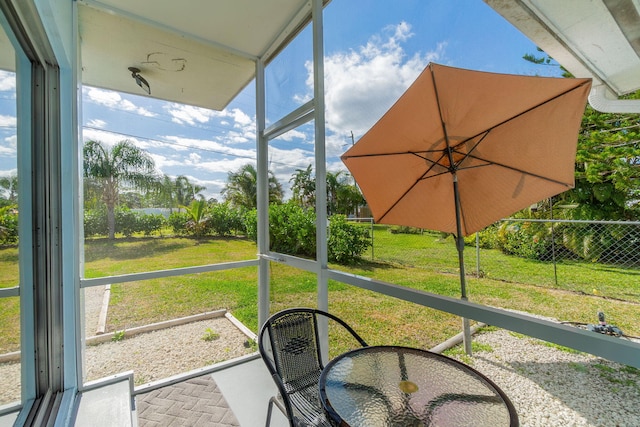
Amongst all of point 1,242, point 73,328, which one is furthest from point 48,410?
point 1,242

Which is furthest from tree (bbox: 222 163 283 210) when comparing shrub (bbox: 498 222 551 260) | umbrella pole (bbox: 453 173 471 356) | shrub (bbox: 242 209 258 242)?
shrub (bbox: 498 222 551 260)

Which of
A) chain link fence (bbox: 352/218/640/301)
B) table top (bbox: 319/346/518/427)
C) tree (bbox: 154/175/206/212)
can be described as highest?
tree (bbox: 154/175/206/212)

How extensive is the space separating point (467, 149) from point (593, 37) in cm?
81

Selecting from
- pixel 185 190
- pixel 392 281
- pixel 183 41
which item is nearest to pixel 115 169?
pixel 185 190

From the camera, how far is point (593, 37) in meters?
1.40

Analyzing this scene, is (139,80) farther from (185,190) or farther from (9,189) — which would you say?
(9,189)

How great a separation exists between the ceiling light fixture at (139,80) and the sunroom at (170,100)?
1 cm

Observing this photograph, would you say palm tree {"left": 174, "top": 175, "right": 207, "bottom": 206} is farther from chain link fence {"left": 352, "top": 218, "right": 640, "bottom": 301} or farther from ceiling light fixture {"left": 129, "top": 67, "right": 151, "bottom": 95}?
chain link fence {"left": 352, "top": 218, "right": 640, "bottom": 301}

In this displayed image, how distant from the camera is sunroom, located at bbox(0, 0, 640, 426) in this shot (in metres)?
1.33

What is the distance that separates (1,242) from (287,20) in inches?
94.4

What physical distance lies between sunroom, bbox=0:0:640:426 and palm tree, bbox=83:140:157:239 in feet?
0.55

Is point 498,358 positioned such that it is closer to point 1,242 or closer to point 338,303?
point 338,303

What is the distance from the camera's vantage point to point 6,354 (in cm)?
122

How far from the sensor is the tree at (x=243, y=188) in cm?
293
